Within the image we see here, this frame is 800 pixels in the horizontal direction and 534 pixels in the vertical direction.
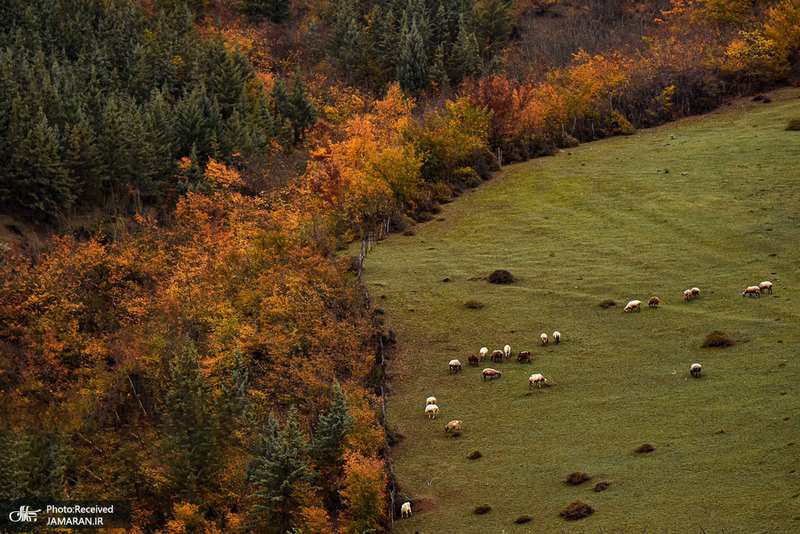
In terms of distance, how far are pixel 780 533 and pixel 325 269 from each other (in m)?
43.2

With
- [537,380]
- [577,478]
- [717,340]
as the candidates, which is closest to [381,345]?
[537,380]

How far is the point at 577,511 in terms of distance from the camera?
34.6 metres

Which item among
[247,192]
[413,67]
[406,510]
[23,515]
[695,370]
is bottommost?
[23,515]

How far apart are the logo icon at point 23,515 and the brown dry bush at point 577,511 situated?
3929 centimetres

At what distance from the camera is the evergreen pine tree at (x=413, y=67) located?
134m

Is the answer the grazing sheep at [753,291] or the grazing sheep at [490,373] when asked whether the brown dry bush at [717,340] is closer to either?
the grazing sheep at [753,291]

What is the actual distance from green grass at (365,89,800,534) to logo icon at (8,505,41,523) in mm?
26378

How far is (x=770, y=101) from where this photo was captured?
95312mm

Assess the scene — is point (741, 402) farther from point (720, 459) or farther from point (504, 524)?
point (504, 524)

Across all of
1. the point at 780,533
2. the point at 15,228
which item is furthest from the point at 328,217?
the point at 780,533

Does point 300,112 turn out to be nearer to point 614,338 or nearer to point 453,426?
point 614,338

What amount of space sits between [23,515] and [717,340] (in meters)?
45.9

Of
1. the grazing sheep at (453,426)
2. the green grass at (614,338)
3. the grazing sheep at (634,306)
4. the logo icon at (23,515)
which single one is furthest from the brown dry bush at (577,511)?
the logo icon at (23,515)

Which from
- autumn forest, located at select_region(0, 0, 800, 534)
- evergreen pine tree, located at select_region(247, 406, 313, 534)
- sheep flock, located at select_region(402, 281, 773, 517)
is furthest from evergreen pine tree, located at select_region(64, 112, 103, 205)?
evergreen pine tree, located at select_region(247, 406, 313, 534)
